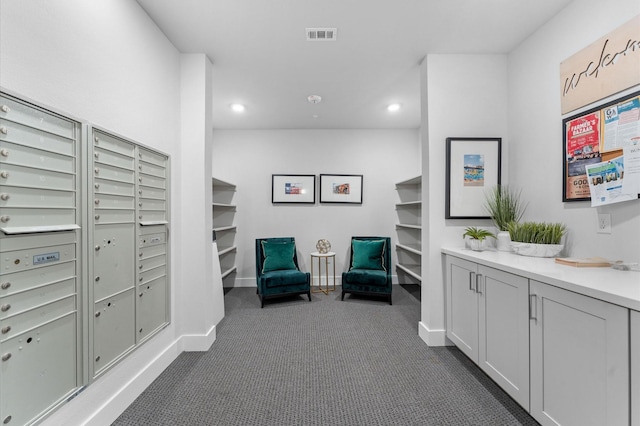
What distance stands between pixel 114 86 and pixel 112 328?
148 cm

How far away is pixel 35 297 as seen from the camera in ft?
3.86

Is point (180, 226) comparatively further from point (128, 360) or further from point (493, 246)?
point (493, 246)

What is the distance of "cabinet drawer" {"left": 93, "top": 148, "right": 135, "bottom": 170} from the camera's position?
60.2 inches

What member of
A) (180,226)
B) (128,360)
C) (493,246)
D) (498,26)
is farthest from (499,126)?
(128,360)

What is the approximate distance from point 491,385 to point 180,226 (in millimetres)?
2733

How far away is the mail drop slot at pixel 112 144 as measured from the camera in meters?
1.53

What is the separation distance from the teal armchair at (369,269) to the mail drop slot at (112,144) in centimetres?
283

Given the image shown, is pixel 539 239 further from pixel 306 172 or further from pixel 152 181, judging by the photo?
pixel 306 172

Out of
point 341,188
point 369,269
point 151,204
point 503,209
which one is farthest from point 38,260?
point 341,188

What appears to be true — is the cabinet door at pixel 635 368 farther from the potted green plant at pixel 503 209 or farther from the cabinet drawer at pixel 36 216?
the cabinet drawer at pixel 36 216

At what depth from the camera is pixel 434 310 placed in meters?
2.50

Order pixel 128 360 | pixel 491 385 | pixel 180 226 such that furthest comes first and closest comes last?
pixel 180 226 → pixel 491 385 → pixel 128 360

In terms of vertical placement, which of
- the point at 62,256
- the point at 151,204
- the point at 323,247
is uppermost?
the point at 151,204

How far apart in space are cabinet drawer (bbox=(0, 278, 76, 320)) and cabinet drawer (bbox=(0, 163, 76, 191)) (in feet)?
1.49
